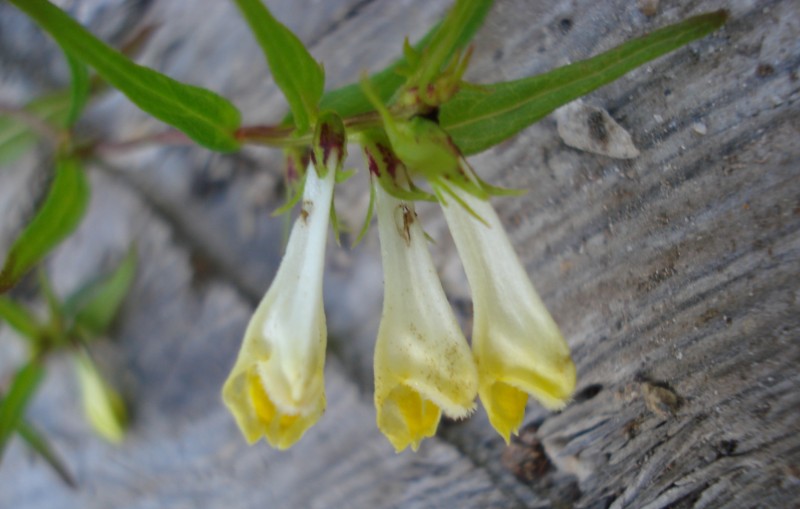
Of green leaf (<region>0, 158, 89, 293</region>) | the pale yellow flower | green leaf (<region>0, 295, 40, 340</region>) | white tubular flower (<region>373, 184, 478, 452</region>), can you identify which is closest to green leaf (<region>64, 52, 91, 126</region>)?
green leaf (<region>0, 158, 89, 293</region>)

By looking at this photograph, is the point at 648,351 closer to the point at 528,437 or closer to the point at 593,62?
the point at 528,437

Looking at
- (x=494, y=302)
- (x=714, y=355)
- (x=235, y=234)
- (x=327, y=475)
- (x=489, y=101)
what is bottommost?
(x=327, y=475)

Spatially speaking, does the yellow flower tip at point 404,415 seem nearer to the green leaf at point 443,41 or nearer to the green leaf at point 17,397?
the green leaf at point 443,41

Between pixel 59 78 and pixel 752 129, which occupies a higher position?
pixel 59 78

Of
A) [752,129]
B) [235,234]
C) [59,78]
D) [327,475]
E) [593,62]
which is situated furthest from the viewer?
[59,78]

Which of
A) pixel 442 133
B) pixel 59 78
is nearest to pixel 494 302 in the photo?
pixel 442 133

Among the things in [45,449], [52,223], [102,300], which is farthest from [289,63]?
[45,449]
